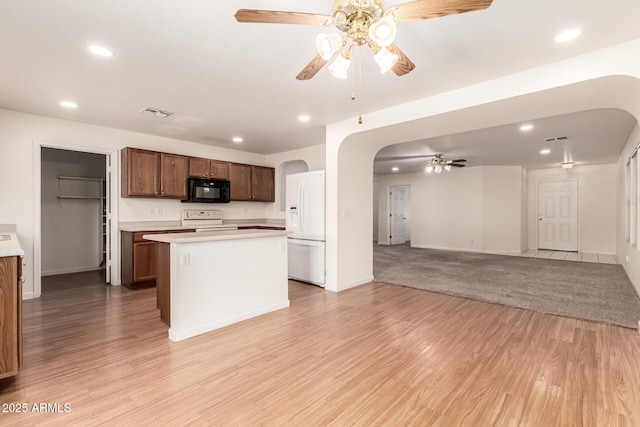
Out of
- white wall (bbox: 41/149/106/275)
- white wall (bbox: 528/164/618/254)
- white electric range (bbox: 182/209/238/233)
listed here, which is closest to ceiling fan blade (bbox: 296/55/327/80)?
white electric range (bbox: 182/209/238/233)

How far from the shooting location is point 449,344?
2.69 meters

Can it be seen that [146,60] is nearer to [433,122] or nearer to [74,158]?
[433,122]

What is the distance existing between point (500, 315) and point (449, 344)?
1157mm

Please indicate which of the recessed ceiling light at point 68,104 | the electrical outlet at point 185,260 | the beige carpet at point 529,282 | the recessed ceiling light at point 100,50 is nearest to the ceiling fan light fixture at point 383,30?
the recessed ceiling light at point 100,50

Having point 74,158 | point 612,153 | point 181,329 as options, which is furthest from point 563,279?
point 74,158

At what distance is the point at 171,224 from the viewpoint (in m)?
5.48

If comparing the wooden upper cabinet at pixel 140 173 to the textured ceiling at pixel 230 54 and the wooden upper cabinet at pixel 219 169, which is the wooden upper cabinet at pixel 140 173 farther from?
the wooden upper cabinet at pixel 219 169

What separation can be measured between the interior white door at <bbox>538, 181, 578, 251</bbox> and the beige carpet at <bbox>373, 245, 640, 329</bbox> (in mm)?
2276

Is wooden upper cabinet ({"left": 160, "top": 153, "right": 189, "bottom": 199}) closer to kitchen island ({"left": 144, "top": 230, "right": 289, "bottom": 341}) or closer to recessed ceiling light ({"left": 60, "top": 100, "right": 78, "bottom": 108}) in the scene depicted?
recessed ceiling light ({"left": 60, "top": 100, "right": 78, "bottom": 108})

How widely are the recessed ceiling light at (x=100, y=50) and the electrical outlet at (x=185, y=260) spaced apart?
1798 mm

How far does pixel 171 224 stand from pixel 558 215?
33.2ft

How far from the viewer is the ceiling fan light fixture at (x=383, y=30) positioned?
1.55 metres

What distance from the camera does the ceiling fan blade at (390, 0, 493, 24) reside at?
1452mm

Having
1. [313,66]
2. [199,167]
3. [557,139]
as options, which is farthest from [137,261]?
[557,139]
